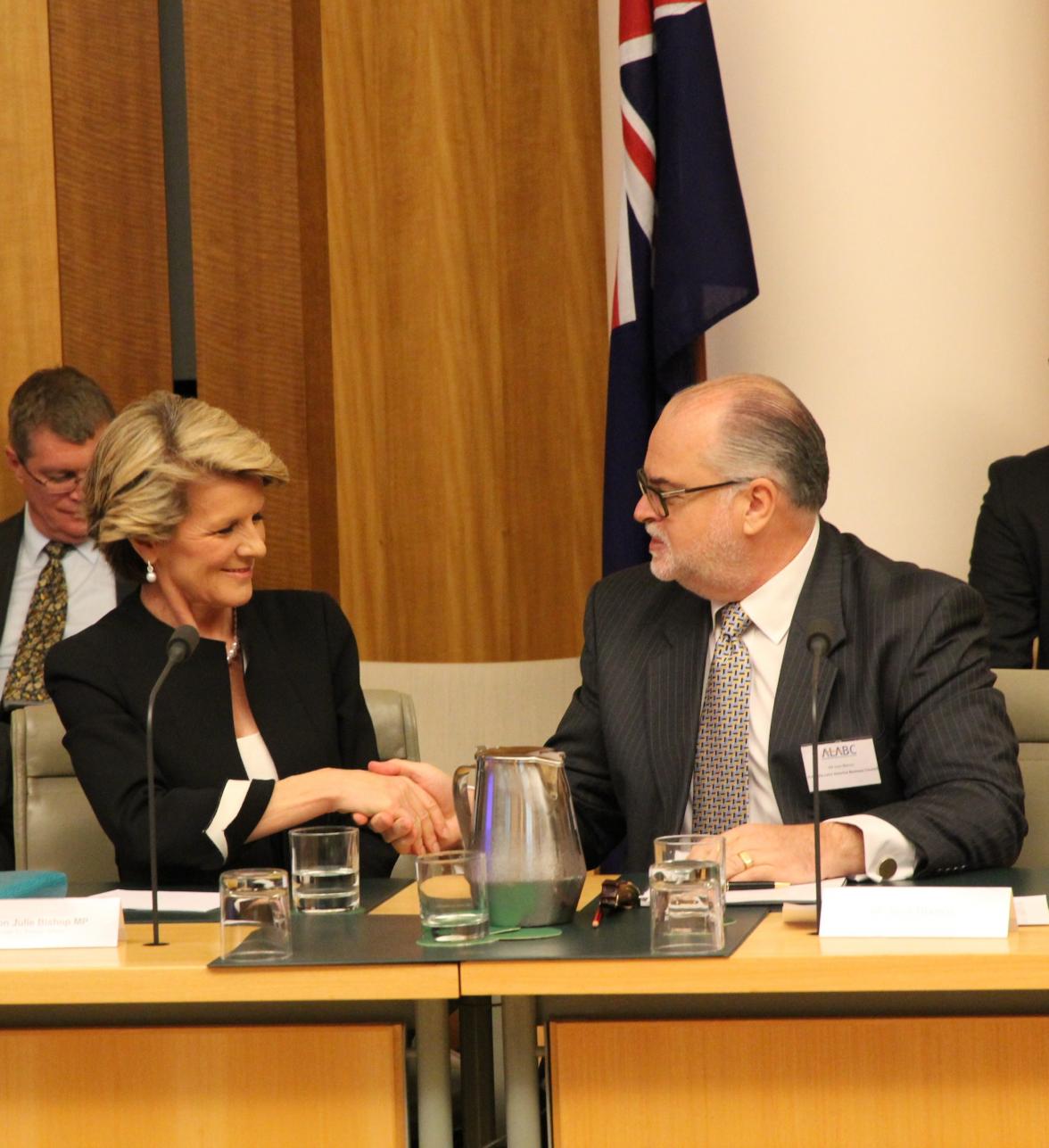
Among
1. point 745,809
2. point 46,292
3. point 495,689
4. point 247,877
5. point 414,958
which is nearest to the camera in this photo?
point 414,958

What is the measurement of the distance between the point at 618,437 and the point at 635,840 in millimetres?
1568

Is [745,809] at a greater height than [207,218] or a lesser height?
lesser

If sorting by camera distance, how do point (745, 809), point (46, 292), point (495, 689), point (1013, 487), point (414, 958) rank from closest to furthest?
1. point (414, 958)
2. point (745, 809)
3. point (1013, 487)
4. point (495, 689)
5. point (46, 292)

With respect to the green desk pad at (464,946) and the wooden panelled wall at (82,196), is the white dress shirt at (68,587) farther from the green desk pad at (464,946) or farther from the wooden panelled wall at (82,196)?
the green desk pad at (464,946)

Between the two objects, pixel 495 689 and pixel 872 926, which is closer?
pixel 872 926

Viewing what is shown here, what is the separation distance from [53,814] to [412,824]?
2.30 ft

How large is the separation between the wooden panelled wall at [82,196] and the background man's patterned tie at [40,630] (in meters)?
0.46

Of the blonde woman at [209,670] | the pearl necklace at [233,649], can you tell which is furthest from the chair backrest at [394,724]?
the pearl necklace at [233,649]

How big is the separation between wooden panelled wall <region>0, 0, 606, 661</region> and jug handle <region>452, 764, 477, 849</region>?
245cm

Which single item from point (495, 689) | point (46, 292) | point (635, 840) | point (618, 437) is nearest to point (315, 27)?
point (46, 292)

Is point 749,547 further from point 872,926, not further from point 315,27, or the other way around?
point 315,27

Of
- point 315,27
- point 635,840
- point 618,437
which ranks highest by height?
point 315,27

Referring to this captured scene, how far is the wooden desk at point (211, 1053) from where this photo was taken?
1.82 m

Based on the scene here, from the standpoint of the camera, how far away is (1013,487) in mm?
3693
